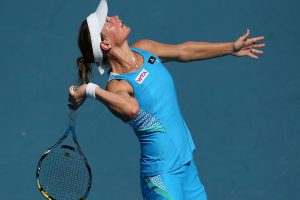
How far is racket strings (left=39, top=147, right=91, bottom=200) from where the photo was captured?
6.48 m

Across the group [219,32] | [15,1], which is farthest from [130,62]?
[15,1]

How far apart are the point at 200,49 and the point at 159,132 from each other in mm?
822

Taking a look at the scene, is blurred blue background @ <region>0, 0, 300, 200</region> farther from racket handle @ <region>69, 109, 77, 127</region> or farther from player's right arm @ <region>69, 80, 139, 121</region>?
player's right arm @ <region>69, 80, 139, 121</region>

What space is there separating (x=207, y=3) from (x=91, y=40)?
2849mm

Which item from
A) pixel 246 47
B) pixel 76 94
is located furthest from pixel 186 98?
pixel 76 94

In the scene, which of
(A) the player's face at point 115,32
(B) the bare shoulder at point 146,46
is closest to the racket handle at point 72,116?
(A) the player's face at point 115,32

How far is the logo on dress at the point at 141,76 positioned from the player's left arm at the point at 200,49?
0.39 m

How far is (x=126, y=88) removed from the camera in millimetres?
5875

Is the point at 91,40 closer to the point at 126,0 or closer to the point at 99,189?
the point at 99,189

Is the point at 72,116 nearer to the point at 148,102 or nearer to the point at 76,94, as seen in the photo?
the point at 76,94

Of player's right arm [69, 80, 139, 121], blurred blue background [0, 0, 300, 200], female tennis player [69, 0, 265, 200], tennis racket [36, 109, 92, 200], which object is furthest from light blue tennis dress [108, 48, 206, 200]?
blurred blue background [0, 0, 300, 200]

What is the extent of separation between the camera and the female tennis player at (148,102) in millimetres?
5898

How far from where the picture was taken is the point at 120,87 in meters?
5.87

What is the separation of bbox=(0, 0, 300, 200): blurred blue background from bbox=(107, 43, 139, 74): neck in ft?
6.37
